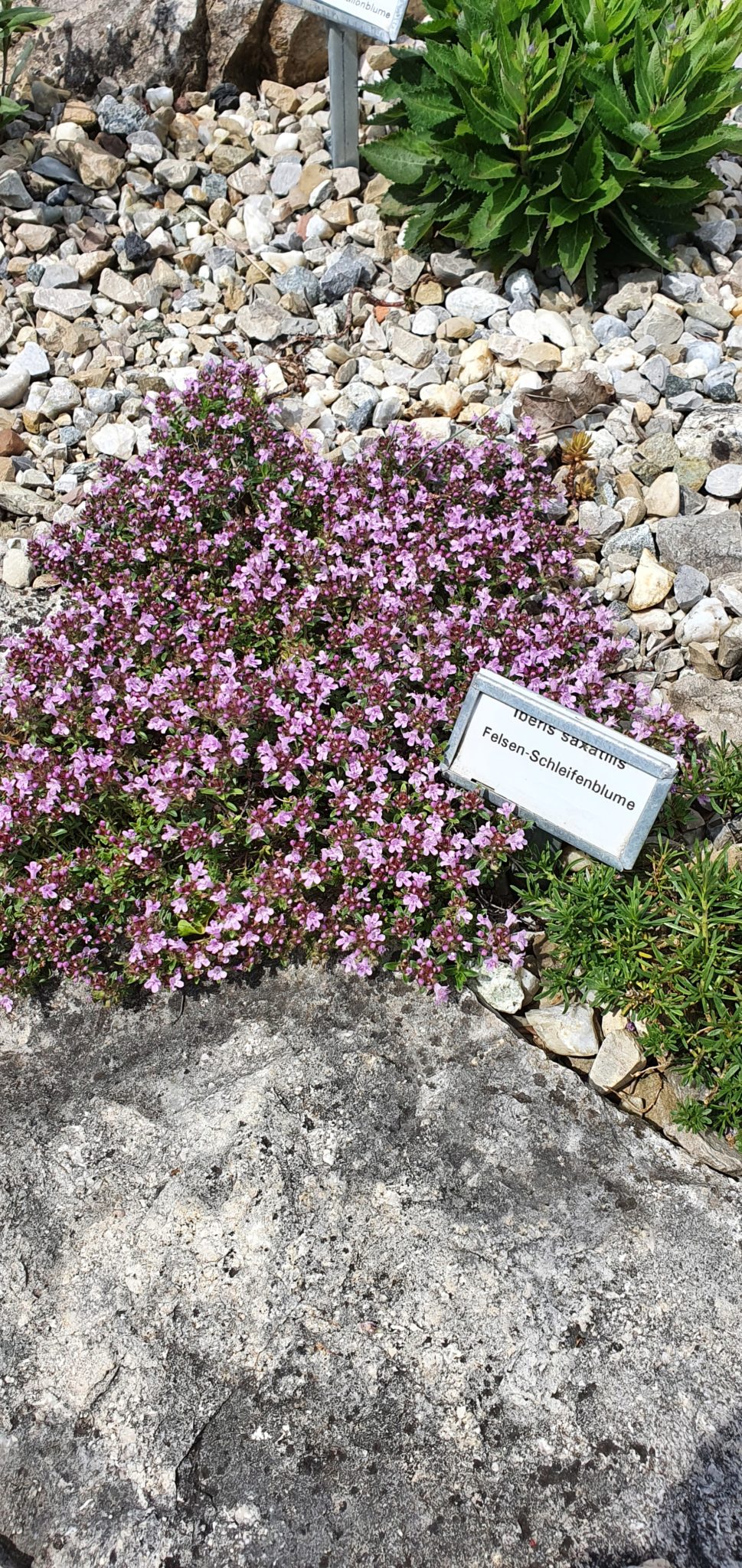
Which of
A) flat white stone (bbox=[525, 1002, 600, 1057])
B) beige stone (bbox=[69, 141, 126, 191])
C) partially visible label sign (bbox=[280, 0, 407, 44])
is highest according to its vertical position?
partially visible label sign (bbox=[280, 0, 407, 44])

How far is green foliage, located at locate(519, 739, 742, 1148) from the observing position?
3.13 metres

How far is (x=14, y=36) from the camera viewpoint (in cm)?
661

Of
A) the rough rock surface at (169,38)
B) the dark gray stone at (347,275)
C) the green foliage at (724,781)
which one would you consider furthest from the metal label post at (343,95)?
the green foliage at (724,781)

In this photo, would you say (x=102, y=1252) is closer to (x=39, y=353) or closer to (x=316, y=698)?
(x=316, y=698)

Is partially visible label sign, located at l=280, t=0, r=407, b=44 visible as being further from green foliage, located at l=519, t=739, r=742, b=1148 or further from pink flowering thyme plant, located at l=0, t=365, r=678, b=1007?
green foliage, located at l=519, t=739, r=742, b=1148

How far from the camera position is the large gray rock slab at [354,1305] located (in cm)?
244

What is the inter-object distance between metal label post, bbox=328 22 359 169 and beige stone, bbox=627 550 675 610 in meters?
3.06

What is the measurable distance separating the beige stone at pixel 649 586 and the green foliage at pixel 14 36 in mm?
4279

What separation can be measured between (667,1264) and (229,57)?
687 centimetres

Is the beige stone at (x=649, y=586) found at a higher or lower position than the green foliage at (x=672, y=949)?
higher

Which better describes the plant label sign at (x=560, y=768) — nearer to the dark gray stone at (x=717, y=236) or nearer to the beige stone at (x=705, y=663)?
the beige stone at (x=705, y=663)

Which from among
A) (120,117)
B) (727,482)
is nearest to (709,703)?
(727,482)

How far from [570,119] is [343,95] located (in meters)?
1.41

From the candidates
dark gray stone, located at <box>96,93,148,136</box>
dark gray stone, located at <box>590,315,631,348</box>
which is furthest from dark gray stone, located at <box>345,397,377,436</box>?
dark gray stone, located at <box>96,93,148,136</box>
